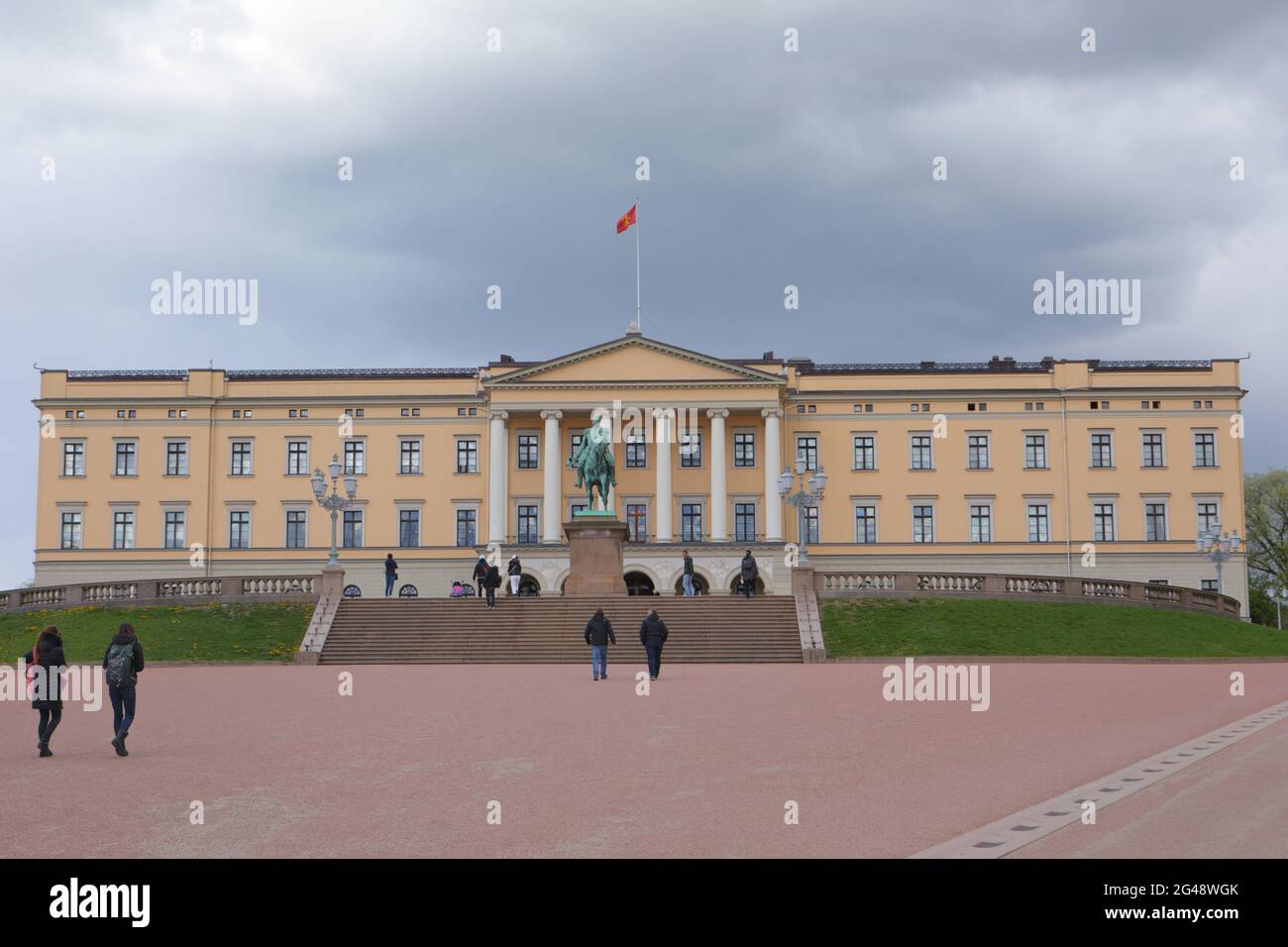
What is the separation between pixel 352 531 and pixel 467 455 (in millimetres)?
7887

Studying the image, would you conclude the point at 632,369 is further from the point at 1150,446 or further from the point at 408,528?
the point at 1150,446

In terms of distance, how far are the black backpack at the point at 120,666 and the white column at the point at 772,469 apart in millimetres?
58126

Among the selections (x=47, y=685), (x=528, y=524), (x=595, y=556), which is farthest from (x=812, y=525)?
(x=47, y=685)

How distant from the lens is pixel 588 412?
250 feet

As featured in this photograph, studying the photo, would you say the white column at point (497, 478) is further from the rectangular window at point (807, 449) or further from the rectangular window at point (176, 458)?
the rectangular window at point (176, 458)

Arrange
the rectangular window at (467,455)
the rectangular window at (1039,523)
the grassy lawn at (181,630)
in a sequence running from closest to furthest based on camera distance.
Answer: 1. the grassy lawn at (181,630)
2. the rectangular window at (1039,523)
3. the rectangular window at (467,455)

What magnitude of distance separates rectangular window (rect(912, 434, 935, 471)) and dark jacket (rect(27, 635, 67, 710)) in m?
63.9

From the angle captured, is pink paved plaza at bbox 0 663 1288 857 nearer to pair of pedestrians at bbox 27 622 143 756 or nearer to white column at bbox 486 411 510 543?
pair of pedestrians at bbox 27 622 143 756

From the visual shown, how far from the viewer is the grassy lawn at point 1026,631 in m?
41.6

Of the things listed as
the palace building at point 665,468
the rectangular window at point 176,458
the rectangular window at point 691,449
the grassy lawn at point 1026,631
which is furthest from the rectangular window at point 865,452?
the rectangular window at point 176,458

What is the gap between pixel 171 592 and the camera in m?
49.7

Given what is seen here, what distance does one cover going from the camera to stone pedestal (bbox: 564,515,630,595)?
51.6 metres
